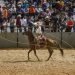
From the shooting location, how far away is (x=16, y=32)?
74.0 ft

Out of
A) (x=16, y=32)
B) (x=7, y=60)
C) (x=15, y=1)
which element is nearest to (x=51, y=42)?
(x=7, y=60)

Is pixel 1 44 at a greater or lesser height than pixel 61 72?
lesser

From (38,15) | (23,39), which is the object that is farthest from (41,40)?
(38,15)

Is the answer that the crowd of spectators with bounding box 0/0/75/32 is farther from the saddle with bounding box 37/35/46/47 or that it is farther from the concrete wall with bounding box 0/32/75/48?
the saddle with bounding box 37/35/46/47

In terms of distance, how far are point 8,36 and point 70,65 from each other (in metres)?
8.57

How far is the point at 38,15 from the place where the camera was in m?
23.1

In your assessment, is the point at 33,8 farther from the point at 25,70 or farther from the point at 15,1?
the point at 25,70

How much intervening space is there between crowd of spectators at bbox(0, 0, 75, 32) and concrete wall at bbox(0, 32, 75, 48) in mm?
330

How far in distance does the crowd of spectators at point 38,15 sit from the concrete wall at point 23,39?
0.33m

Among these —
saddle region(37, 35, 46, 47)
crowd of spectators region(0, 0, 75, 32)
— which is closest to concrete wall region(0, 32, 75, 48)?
crowd of spectators region(0, 0, 75, 32)

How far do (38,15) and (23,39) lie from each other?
188 centimetres

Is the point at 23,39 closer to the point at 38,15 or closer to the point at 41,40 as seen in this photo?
the point at 38,15

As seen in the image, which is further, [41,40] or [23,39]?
[23,39]

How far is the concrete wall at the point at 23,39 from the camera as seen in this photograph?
22.5m
